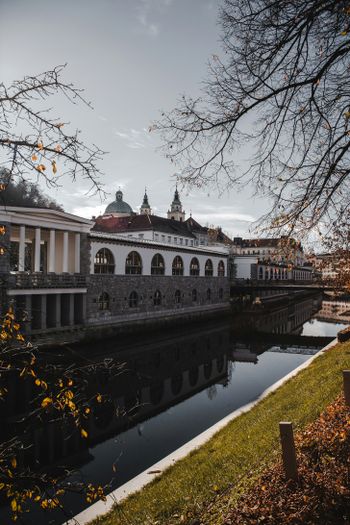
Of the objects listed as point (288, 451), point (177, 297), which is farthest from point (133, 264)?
point (288, 451)

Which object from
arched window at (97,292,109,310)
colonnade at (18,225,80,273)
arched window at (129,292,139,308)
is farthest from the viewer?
arched window at (129,292,139,308)

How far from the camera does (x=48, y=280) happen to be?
26.3 metres

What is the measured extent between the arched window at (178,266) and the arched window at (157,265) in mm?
2327

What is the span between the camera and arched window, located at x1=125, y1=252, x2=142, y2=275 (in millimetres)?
33900

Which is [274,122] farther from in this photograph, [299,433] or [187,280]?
[187,280]

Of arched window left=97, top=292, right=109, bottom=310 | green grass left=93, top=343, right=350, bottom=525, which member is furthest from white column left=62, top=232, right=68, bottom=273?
green grass left=93, top=343, right=350, bottom=525

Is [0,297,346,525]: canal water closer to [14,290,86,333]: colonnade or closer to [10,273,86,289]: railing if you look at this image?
[14,290,86,333]: colonnade

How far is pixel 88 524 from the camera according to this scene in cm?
718

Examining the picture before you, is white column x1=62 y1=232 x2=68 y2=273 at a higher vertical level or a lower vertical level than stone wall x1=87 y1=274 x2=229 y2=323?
higher

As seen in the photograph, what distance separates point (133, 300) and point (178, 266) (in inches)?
374

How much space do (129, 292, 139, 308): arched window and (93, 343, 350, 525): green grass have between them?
22664 millimetres

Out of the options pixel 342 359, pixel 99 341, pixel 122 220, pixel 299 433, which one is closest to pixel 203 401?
pixel 342 359

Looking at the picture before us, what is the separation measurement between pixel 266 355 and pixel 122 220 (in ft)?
136

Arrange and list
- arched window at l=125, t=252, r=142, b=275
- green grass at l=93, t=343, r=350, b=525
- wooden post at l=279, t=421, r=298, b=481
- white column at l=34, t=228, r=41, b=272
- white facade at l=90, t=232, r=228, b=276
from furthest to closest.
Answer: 1. arched window at l=125, t=252, r=142, b=275
2. white facade at l=90, t=232, r=228, b=276
3. white column at l=34, t=228, r=41, b=272
4. green grass at l=93, t=343, r=350, b=525
5. wooden post at l=279, t=421, r=298, b=481
